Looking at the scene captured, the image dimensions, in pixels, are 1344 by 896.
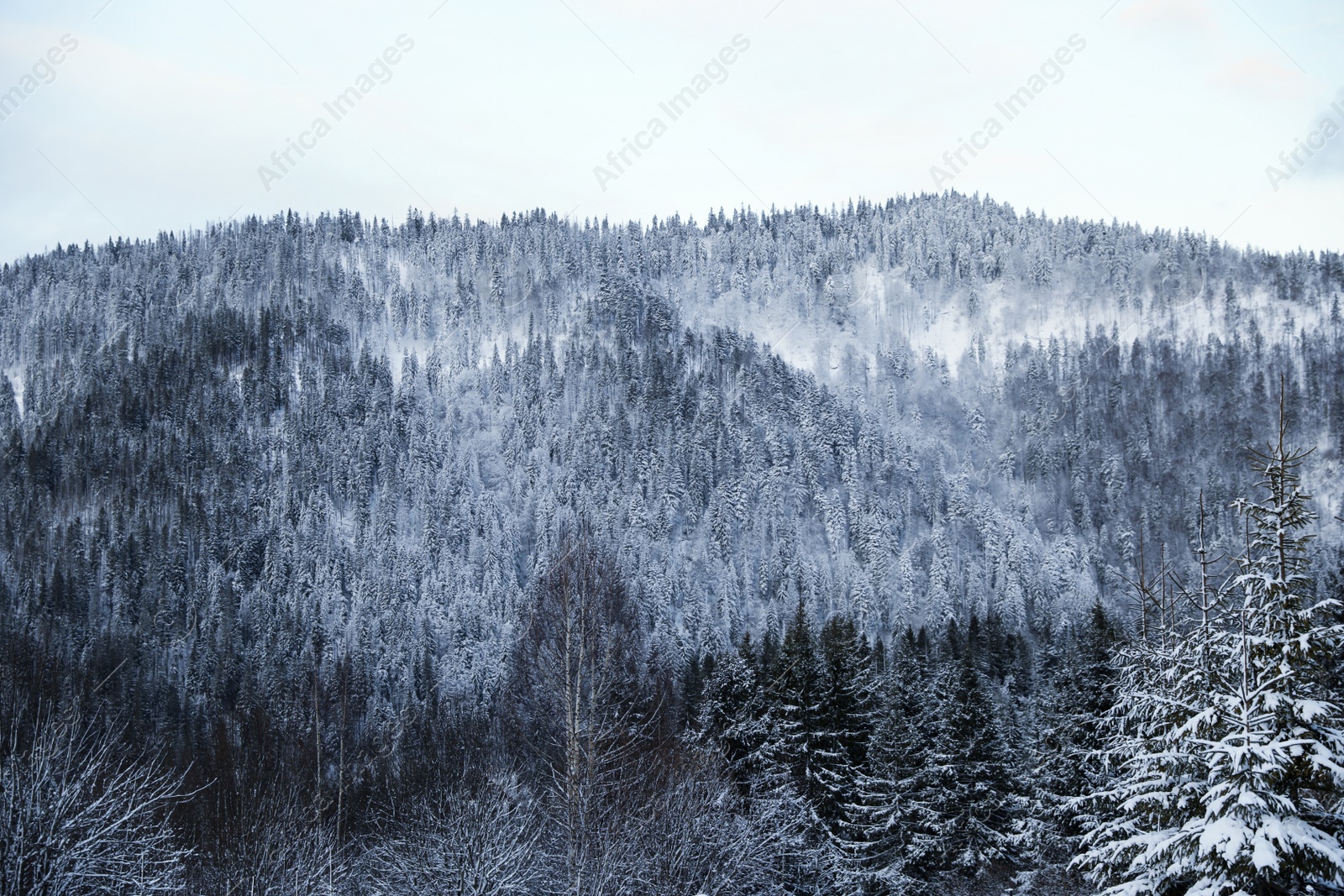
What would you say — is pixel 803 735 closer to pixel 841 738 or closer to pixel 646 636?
pixel 841 738

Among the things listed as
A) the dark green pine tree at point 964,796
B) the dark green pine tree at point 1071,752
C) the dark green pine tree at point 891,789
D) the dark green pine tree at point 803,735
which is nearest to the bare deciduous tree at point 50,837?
the dark green pine tree at point 803,735

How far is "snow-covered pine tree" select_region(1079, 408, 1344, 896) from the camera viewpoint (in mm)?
11922

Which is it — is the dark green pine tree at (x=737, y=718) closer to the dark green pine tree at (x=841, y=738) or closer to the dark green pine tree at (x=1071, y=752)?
the dark green pine tree at (x=841, y=738)

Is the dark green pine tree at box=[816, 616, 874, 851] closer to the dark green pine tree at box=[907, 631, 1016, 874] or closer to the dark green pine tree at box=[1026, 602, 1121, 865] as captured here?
the dark green pine tree at box=[907, 631, 1016, 874]

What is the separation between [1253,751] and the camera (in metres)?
11.9

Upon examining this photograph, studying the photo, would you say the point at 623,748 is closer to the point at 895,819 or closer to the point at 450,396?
the point at 895,819

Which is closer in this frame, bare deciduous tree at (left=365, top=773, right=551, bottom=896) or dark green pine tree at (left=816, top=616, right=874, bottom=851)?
bare deciduous tree at (left=365, top=773, right=551, bottom=896)

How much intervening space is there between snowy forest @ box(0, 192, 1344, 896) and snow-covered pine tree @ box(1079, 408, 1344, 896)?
0.24 ft

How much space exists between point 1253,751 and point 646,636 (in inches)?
906

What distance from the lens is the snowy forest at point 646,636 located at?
1464 centimetres

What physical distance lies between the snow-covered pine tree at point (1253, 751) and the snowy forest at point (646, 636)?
7 centimetres

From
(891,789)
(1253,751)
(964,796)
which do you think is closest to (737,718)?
(891,789)

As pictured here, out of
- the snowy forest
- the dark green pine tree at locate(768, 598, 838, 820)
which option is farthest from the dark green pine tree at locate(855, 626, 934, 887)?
the dark green pine tree at locate(768, 598, 838, 820)

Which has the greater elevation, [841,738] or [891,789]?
[841,738]
